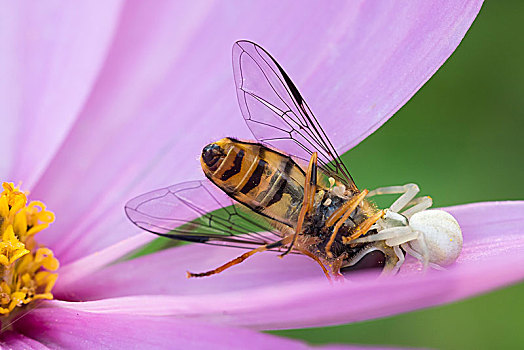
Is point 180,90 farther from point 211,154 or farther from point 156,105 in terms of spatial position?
point 211,154

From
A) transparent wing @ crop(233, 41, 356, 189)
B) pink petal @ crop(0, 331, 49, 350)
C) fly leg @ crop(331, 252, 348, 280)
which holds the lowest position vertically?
pink petal @ crop(0, 331, 49, 350)

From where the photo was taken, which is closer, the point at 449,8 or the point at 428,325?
the point at 449,8

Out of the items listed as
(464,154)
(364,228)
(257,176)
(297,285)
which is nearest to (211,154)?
(257,176)

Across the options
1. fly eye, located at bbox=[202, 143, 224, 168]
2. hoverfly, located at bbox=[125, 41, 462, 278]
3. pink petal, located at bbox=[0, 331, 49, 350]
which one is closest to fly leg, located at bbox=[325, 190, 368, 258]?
hoverfly, located at bbox=[125, 41, 462, 278]

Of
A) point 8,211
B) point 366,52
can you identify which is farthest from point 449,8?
point 8,211

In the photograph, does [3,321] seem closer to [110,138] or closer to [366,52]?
[110,138]

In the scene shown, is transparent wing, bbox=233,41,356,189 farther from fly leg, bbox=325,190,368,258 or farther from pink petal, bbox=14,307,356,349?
pink petal, bbox=14,307,356,349

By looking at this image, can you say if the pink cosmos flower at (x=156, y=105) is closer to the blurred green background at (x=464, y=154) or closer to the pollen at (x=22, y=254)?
the pollen at (x=22, y=254)
